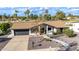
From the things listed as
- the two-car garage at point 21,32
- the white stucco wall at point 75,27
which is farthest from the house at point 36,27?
the white stucco wall at point 75,27

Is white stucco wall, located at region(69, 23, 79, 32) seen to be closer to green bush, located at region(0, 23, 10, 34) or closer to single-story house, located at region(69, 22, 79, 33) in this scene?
single-story house, located at region(69, 22, 79, 33)

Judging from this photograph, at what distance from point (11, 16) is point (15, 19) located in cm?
6

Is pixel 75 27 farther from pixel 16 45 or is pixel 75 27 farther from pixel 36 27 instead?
pixel 16 45

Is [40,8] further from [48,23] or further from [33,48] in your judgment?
[33,48]

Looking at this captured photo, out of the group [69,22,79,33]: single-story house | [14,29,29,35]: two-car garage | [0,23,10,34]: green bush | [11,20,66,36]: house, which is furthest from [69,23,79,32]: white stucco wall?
[0,23,10,34]: green bush

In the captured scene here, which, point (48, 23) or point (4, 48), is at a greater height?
point (48, 23)

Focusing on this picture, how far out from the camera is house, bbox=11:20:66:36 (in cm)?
110

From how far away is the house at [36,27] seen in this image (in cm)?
110

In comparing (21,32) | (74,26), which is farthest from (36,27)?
(74,26)

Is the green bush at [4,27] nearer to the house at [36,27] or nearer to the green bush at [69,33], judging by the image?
the house at [36,27]
